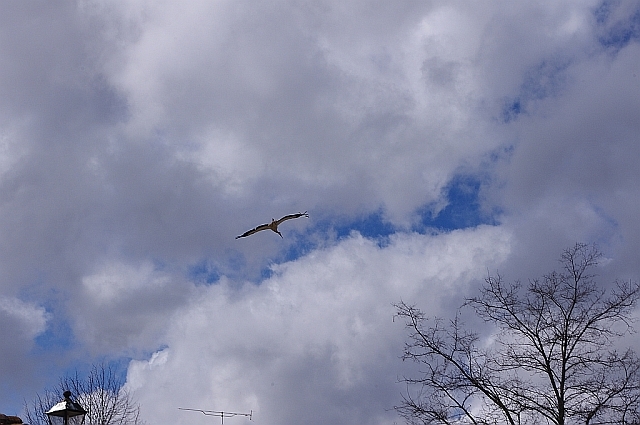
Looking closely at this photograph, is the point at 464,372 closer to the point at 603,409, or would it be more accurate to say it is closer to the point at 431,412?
the point at 431,412

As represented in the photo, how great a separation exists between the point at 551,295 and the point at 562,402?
2.69 m

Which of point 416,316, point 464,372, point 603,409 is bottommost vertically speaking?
point 603,409

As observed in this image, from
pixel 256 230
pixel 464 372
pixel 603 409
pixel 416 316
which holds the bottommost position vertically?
pixel 603 409

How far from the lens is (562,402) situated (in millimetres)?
18500

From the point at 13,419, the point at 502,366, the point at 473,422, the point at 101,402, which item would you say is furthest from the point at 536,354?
the point at 101,402

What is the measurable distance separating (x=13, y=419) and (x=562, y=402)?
16.2 meters

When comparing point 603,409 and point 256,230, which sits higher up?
point 256,230

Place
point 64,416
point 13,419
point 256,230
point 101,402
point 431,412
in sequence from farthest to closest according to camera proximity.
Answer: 1. point 101,402
2. point 256,230
3. point 13,419
4. point 431,412
5. point 64,416

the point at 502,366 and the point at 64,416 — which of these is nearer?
the point at 64,416

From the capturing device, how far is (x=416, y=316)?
67.0 ft

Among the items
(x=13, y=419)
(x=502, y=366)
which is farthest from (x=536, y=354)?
(x=13, y=419)

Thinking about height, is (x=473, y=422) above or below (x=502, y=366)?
below

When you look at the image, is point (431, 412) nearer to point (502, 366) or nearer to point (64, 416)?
point (502, 366)

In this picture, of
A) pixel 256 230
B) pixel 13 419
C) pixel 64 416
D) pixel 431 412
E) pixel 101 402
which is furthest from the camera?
pixel 101 402
